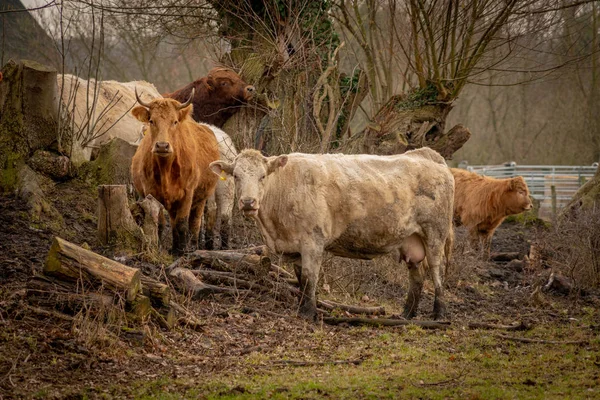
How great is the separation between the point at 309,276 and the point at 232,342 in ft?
4.67

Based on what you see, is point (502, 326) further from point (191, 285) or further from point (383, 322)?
point (191, 285)

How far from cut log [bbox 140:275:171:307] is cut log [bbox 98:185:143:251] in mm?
1900

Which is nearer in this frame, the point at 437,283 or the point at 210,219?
the point at 437,283

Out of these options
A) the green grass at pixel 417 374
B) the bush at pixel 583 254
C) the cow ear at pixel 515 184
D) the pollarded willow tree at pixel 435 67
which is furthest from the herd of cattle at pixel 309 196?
the cow ear at pixel 515 184

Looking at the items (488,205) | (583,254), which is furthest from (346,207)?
(488,205)

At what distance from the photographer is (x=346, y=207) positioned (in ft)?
29.0

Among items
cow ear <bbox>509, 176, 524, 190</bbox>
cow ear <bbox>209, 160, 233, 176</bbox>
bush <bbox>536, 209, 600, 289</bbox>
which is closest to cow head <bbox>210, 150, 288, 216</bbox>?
cow ear <bbox>209, 160, 233, 176</bbox>

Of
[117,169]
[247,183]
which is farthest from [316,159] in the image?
[117,169]

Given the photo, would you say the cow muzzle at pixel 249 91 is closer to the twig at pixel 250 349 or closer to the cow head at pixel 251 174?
the cow head at pixel 251 174

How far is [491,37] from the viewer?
13141 millimetres

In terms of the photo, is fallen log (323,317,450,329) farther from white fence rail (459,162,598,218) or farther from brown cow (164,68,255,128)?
white fence rail (459,162,598,218)

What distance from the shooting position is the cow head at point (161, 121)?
31.2ft

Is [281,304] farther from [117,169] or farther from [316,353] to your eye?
[117,169]

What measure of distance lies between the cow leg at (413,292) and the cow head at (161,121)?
11.2 feet
